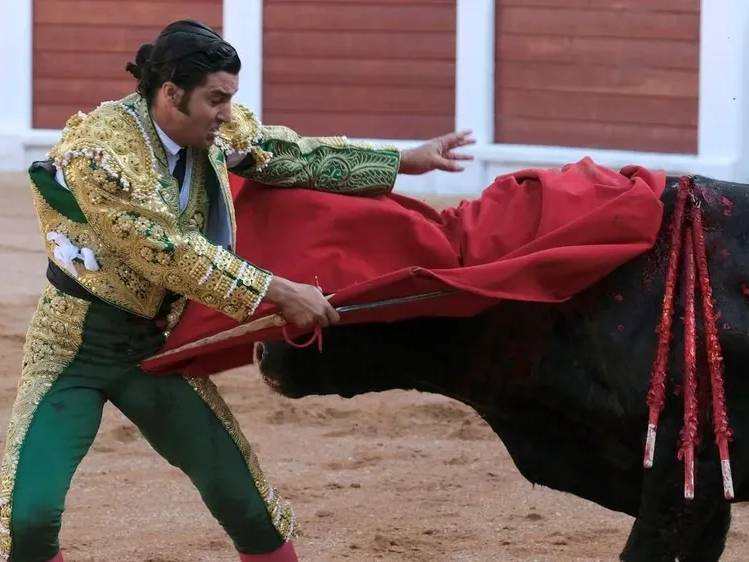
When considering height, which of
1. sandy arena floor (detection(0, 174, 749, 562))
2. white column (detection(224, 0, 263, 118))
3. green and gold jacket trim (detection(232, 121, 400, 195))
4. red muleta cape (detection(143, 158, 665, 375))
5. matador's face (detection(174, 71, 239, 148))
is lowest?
sandy arena floor (detection(0, 174, 749, 562))

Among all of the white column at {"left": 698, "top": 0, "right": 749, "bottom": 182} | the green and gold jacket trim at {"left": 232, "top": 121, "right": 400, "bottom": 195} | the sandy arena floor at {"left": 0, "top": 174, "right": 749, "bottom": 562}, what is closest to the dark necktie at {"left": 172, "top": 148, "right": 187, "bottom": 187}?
the green and gold jacket trim at {"left": 232, "top": 121, "right": 400, "bottom": 195}

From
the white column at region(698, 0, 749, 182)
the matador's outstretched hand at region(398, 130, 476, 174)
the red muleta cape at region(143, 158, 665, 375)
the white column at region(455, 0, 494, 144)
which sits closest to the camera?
the red muleta cape at region(143, 158, 665, 375)

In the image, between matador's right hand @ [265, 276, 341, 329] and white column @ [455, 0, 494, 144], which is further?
white column @ [455, 0, 494, 144]

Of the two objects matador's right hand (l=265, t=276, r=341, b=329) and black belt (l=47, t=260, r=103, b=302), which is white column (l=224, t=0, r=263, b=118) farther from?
matador's right hand (l=265, t=276, r=341, b=329)

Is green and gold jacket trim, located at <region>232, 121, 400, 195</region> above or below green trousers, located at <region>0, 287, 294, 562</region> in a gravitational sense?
above

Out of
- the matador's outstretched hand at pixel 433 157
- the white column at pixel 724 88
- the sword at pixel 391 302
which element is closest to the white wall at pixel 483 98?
the white column at pixel 724 88

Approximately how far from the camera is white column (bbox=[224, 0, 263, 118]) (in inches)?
419

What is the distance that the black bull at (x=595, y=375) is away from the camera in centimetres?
333

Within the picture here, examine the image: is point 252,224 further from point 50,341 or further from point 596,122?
point 596,122

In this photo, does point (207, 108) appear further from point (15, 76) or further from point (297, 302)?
point (15, 76)

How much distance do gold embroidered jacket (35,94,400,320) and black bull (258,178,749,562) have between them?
346mm

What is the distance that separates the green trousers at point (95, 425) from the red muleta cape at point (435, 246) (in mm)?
61

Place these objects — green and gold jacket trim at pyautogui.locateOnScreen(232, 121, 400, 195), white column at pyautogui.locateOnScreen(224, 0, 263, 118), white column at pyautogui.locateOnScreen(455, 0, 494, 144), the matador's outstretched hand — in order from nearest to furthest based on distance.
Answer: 1. green and gold jacket trim at pyautogui.locateOnScreen(232, 121, 400, 195)
2. the matador's outstretched hand
3. white column at pyautogui.locateOnScreen(455, 0, 494, 144)
4. white column at pyautogui.locateOnScreen(224, 0, 263, 118)

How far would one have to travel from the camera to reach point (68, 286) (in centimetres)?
338
